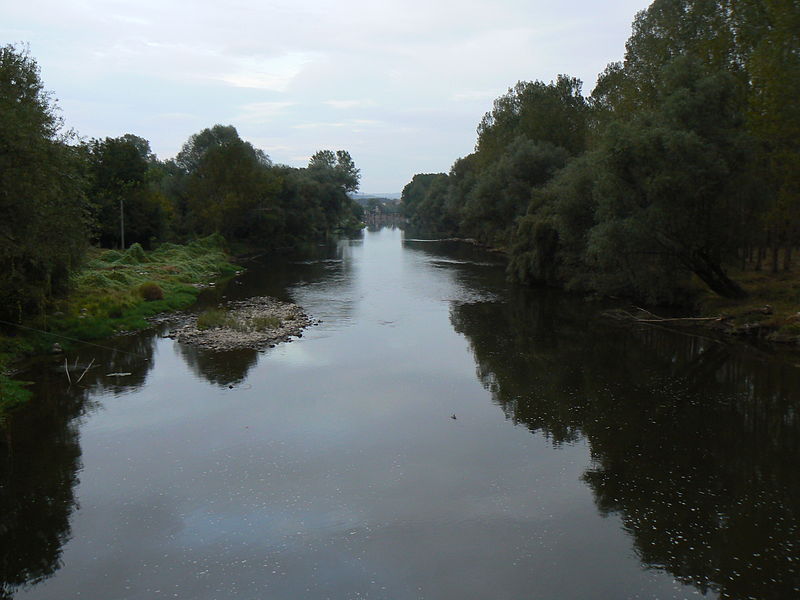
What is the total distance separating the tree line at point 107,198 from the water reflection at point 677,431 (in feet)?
57.2

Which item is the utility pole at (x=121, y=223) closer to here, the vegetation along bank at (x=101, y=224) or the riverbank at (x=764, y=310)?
the vegetation along bank at (x=101, y=224)

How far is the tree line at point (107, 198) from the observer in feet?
71.2

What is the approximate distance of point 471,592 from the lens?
37.0ft

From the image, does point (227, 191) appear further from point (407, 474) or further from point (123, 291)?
point (407, 474)

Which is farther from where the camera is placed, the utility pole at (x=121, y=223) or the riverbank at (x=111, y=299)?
the utility pole at (x=121, y=223)

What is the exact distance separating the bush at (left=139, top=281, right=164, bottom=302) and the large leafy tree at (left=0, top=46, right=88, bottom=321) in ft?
29.6

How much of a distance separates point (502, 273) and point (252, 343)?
110 ft

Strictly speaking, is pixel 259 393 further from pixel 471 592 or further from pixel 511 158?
pixel 511 158

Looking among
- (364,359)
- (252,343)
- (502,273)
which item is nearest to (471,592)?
(364,359)

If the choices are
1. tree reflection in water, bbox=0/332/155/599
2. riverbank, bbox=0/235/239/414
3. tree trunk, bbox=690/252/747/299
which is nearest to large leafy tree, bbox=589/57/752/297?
tree trunk, bbox=690/252/747/299

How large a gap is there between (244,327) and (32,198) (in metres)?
12.8

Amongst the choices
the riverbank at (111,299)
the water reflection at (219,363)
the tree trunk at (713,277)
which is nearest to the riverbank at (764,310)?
the tree trunk at (713,277)

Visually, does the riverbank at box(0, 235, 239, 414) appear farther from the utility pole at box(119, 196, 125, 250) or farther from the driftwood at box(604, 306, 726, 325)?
the driftwood at box(604, 306, 726, 325)

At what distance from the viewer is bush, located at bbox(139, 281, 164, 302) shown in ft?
130
